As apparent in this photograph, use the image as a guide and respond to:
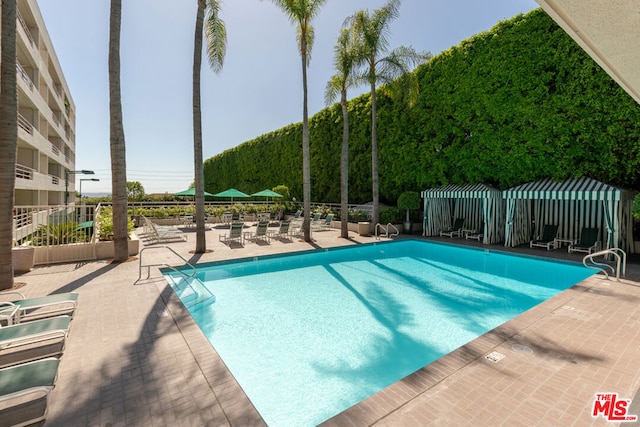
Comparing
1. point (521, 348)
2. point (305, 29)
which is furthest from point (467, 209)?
point (521, 348)

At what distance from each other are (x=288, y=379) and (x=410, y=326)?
9.98 feet

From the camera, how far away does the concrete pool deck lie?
3.16 m

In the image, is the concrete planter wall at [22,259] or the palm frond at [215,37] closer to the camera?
the concrete planter wall at [22,259]

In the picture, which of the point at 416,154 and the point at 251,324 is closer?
the point at 251,324

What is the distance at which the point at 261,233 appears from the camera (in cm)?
1519

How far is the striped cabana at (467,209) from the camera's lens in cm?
1541

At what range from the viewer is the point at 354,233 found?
1842 cm

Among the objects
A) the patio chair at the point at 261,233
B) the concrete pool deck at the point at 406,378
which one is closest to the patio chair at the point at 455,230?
the patio chair at the point at 261,233

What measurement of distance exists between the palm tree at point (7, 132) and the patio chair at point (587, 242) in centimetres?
1917

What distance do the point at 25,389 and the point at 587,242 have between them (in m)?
17.3

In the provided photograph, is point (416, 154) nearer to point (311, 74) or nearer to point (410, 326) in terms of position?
point (311, 74)

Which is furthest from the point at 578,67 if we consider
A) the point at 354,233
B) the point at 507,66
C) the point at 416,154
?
the point at 354,233

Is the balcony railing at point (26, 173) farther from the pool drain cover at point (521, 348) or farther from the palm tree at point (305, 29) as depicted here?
the pool drain cover at point (521, 348)

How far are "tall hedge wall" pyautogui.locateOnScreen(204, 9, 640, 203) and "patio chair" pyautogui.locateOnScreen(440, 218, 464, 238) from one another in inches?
96.9
